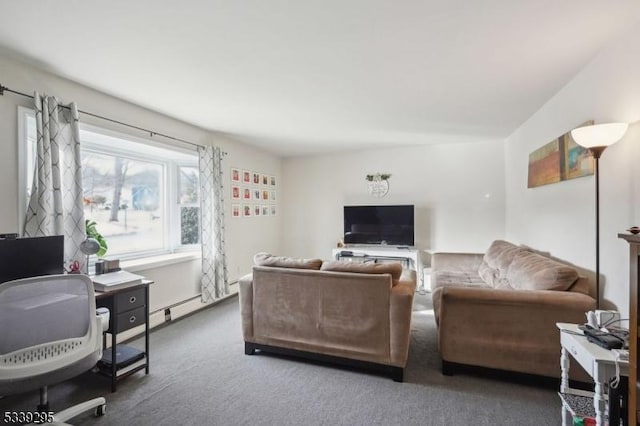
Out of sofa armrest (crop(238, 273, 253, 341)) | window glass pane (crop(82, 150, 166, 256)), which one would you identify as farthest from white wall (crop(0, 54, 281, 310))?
sofa armrest (crop(238, 273, 253, 341))

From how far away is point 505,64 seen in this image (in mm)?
2170

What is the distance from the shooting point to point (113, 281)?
2162 millimetres

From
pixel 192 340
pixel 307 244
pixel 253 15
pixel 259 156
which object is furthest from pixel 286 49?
pixel 307 244

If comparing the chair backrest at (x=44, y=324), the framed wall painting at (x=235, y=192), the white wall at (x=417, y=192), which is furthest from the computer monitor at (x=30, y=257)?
the white wall at (x=417, y=192)

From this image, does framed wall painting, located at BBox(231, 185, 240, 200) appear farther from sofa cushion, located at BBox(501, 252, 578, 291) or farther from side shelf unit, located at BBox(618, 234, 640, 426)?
side shelf unit, located at BBox(618, 234, 640, 426)

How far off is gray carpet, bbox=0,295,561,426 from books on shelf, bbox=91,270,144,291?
739 millimetres

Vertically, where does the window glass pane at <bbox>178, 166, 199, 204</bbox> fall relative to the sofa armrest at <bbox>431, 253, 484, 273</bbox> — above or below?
above

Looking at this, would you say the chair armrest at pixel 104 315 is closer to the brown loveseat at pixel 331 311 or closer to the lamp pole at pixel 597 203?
the brown loveseat at pixel 331 311

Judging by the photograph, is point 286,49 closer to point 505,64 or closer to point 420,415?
point 505,64

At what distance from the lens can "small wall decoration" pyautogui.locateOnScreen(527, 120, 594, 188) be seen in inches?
89.0

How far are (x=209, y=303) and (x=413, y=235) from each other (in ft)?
10.8

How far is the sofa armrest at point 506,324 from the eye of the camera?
6.52 ft

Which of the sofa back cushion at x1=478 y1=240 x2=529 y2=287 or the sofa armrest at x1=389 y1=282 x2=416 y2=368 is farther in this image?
the sofa back cushion at x1=478 y1=240 x2=529 y2=287

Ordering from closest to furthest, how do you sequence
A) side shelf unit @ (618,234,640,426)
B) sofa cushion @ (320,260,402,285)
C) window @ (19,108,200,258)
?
side shelf unit @ (618,234,640,426), sofa cushion @ (320,260,402,285), window @ (19,108,200,258)
